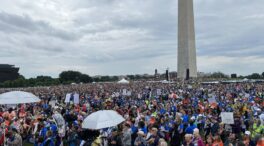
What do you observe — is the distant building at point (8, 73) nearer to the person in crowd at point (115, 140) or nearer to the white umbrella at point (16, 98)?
the white umbrella at point (16, 98)

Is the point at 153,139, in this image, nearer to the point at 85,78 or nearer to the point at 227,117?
the point at 227,117

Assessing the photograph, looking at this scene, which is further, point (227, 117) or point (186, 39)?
point (186, 39)

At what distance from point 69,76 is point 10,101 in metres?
98.0

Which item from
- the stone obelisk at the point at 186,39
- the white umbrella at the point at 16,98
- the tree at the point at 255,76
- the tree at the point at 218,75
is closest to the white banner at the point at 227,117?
the white umbrella at the point at 16,98

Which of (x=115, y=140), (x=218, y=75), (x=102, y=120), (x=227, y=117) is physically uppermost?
(x=218, y=75)

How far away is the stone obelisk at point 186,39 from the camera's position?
65000 millimetres

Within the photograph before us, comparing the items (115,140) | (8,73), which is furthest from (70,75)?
(115,140)

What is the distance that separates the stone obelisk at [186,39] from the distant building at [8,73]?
61.7 m

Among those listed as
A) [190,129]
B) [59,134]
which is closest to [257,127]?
[190,129]

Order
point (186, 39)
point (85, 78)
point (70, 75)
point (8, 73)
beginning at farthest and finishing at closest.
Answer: point (70, 75), point (85, 78), point (8, 73), point (186, 39)

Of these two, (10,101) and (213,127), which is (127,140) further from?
(10,101)

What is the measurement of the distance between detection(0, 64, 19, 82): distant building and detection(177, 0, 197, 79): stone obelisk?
61.7 meters

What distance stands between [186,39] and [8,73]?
213 feet

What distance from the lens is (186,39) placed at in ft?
217
